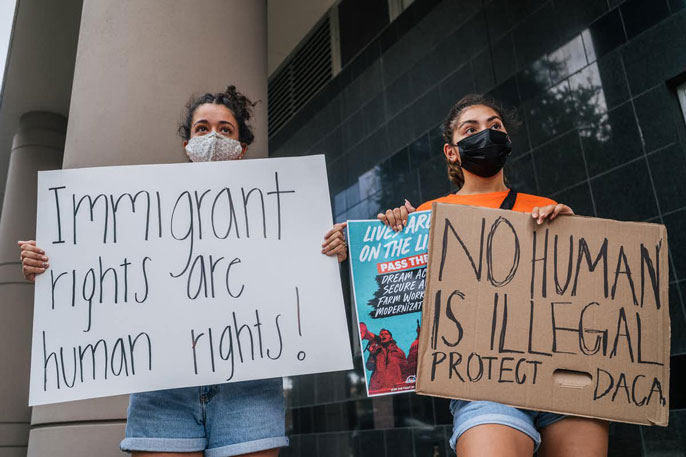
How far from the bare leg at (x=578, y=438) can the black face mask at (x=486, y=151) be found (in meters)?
0.86

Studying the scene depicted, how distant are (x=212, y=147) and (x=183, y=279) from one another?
0.47 meters

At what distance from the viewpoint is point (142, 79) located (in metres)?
2.64

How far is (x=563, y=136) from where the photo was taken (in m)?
4.25

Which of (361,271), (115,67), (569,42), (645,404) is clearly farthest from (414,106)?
(645,404)

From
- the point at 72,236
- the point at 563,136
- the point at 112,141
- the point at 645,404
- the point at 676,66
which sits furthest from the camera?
the point at 563,136

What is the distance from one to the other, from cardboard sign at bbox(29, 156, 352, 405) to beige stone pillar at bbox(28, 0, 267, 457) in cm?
69

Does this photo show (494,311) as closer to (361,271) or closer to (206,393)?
(361,271)

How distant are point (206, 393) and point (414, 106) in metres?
4.93

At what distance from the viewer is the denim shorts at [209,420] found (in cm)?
143

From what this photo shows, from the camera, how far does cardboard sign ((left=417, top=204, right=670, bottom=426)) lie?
4.60ft

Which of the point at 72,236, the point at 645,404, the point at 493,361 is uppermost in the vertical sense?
the point at 72,236

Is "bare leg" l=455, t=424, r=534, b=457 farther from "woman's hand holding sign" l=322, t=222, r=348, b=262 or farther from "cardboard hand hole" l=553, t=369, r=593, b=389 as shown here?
"woman's hand holding sign" l=322, t=222, r=348, b=262

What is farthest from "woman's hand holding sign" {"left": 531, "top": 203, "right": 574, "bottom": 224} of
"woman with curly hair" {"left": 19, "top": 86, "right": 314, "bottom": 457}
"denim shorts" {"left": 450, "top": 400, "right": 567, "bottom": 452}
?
"woman with curly hair" {"left": 19, "top": 86, "right": 314, "bottom": 457}

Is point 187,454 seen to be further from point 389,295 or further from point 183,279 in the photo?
point 389,295
